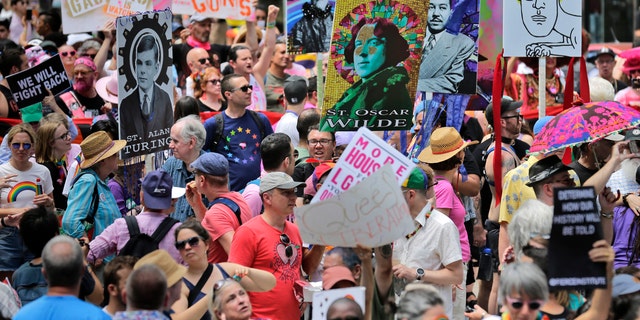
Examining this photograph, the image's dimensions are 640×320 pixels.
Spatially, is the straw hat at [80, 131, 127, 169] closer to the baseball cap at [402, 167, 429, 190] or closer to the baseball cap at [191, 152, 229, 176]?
the baseball cap at [191, 152, 229, 176]

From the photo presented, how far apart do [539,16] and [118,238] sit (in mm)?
4514

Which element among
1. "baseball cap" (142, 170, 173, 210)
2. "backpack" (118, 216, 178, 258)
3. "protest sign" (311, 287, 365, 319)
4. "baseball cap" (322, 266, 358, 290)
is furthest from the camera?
"baseball cap" (142, 170, 173, 210)

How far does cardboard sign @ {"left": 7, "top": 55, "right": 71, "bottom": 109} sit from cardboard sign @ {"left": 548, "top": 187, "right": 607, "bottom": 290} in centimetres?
648

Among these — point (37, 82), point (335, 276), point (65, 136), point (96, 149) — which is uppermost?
point (37, 82)

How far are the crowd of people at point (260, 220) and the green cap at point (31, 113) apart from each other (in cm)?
2

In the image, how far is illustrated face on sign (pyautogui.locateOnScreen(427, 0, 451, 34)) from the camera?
39.1 feet

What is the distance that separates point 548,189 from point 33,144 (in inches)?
169

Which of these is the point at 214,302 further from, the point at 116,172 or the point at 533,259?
the point at 116,172

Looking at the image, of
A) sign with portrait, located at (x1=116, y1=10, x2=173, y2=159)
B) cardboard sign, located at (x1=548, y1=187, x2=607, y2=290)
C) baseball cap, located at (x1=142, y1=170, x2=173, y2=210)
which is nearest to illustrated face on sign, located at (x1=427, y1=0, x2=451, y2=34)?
sign with portrait, located at (x1=116, y1=10, x2=173, y2=159)

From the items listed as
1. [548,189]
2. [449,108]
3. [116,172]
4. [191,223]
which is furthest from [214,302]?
[449,108]

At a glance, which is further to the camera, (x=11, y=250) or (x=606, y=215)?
(x=11, y=250)

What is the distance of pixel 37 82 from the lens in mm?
12031

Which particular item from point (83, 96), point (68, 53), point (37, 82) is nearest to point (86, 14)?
point (83, 96)

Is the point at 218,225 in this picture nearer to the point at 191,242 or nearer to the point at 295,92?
the point at 191,242
